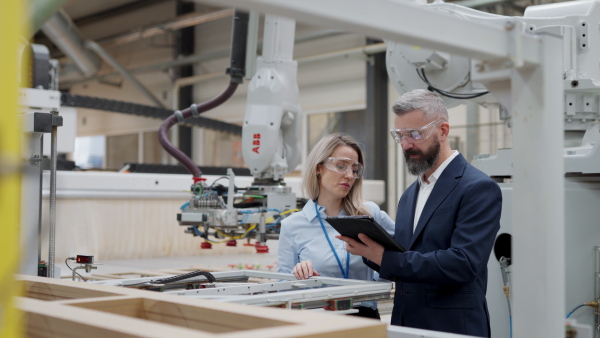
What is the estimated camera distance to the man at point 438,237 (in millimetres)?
2047

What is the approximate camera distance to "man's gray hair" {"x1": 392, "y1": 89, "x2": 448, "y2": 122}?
2.20 meters

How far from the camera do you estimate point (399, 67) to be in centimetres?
326

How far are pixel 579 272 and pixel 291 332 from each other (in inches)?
85.3

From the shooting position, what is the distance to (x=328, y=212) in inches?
104

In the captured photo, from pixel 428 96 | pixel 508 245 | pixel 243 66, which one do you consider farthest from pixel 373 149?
pixel 428 96

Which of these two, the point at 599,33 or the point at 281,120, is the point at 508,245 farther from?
the point at 281,120

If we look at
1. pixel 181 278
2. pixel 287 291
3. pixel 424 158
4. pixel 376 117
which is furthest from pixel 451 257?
pixel 376 117

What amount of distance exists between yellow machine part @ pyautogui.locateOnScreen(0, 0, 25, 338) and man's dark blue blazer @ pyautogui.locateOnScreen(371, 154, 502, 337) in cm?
144

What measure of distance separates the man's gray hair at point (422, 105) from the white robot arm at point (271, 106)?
4.88 ft

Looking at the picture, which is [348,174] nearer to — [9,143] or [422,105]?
[422,105]

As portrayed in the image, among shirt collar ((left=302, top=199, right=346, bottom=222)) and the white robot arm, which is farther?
the white robot arm

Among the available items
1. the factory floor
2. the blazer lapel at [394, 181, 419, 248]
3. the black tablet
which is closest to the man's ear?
the blazer lapel at [394, 181, 419, 248]

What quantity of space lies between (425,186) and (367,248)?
0.34 meters

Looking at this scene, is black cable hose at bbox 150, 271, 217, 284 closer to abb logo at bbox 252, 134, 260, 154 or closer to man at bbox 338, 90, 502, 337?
man at bbox 338, 90, 502, 337
